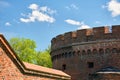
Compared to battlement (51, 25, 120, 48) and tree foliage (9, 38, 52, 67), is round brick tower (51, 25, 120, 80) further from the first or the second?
tree foliage (9, 38, 52, 67)

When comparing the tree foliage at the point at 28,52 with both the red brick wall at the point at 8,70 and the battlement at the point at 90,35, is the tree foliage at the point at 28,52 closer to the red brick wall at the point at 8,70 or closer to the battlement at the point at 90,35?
the battlement at the point at 90,35

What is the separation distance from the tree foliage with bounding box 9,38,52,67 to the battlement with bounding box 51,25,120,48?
41.4 ft

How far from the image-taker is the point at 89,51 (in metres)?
18.8

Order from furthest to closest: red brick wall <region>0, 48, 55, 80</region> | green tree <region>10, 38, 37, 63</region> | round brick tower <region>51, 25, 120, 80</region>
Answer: green tree <region>10, 38, 37, 63</region>, round brick tower <region>51, 25, 120, 80</region>, red brick wall <region>0, 48, 55, 80</region>

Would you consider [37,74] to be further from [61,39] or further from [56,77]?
[61,39]

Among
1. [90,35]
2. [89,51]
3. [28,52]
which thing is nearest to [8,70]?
[89,51]

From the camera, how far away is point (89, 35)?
62.5ft

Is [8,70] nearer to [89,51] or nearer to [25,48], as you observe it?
[89,51]

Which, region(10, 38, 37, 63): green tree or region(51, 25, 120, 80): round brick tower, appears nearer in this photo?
region(51, 25, 120, 80): round brick tower

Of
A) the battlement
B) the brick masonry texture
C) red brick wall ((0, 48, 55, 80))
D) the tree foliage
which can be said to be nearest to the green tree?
the tree foliage

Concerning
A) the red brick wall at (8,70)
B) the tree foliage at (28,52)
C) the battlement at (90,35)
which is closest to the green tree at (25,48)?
the tree foliage at (28,52)

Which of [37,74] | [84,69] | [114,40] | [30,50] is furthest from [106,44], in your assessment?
[30,50]

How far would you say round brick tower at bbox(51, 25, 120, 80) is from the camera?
18109 millimetres

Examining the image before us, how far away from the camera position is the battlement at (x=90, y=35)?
18.3 meters
